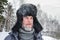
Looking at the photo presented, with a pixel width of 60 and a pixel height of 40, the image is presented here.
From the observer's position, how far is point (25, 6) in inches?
89.4

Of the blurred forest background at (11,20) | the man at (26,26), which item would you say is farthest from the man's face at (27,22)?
the blurred forest background at (11,20)

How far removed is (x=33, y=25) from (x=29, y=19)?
0.36 feet

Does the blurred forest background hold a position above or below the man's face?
below

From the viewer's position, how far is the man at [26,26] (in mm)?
2209

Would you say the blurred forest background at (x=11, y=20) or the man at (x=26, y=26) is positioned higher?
the man at (x=26, y=26)

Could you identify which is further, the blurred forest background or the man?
the blurred forest background

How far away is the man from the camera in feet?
7.25

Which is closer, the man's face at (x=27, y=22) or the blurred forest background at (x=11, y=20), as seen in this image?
the man's face at (x=27, y=22)

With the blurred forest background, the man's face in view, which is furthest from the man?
the blurred forest background

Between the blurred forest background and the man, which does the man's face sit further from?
the blurred forest background

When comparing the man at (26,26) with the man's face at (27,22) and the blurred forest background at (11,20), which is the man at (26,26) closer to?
the man's face at (27,22)

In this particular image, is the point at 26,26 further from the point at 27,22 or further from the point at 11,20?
the point at 11,20

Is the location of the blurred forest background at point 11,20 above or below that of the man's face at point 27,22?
below

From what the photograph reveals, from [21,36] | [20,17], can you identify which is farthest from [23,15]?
[21,36]
